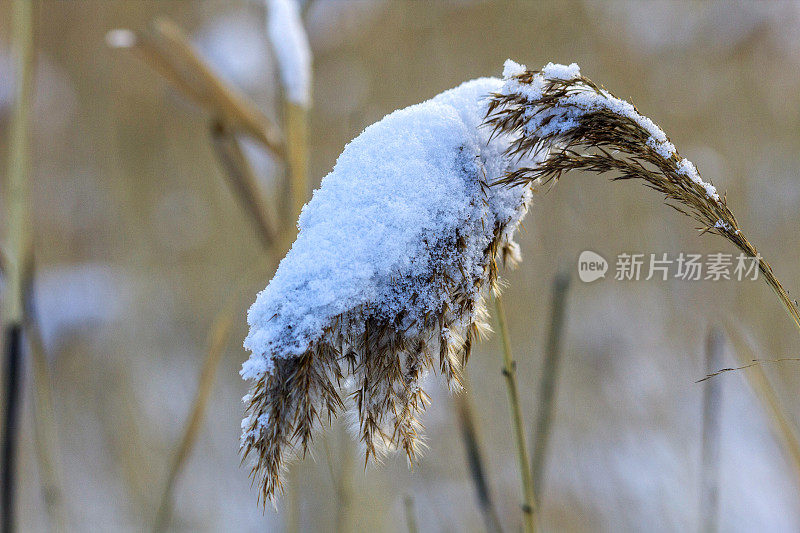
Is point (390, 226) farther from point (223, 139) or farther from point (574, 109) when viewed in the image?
point (223, 139)

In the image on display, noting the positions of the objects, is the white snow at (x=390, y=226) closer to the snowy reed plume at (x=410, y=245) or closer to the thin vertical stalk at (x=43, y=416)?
the snowy reed plume at (x=410, y=245)

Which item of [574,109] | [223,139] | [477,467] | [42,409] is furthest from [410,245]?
[42,409]

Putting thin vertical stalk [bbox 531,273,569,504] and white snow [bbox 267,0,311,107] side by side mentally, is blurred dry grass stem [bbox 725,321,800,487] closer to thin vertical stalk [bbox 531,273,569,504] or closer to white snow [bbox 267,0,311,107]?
thin vertical stalk [bbox 531,273,569,504]

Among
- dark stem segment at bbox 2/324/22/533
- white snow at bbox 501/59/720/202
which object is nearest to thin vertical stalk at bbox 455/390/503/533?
white snow at bbox 501/59/720/202

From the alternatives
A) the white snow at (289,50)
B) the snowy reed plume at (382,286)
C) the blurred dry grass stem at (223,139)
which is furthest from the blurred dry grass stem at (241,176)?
the snowy reed plume at (382,286)

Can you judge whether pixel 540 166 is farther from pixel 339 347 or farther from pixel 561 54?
pixel 561 54
